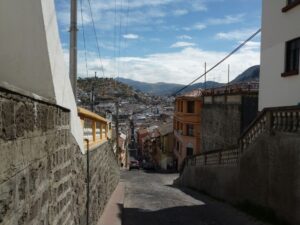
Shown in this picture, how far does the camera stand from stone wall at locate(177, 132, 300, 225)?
33.5ft

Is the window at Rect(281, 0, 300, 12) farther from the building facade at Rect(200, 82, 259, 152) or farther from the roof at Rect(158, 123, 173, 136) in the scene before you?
the roof at Rect(158, 123, 173, 136)

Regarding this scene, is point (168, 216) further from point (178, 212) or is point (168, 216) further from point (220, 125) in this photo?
point (220, 125)

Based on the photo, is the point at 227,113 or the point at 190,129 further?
the point at 190,129

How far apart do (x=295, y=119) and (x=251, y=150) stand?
3027 millimetres

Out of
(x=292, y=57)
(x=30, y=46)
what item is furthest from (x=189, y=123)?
(x=30, y=46)

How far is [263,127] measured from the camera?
500 inches

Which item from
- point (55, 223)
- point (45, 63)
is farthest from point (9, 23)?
point (55, 223)

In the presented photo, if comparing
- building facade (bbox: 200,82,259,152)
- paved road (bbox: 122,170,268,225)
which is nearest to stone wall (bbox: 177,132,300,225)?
paved road (bbox: 122,170,268,225)

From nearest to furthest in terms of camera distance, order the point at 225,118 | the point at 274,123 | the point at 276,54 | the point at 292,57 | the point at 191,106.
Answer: the point at 274,123 < the point at 292,57 < the point at 276,54 < the point at 225,118 < the point at 191,106

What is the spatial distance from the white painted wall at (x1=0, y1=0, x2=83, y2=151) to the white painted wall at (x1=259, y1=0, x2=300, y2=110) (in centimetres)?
1050

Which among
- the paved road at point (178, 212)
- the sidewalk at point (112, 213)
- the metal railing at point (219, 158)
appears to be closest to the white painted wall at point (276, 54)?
the metal railing at point (219, 158)

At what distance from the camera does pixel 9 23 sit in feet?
14.0

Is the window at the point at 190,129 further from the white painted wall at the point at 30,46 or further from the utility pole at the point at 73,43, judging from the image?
the white painted wall at the point at 30,46

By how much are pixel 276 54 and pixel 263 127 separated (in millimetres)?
3478
